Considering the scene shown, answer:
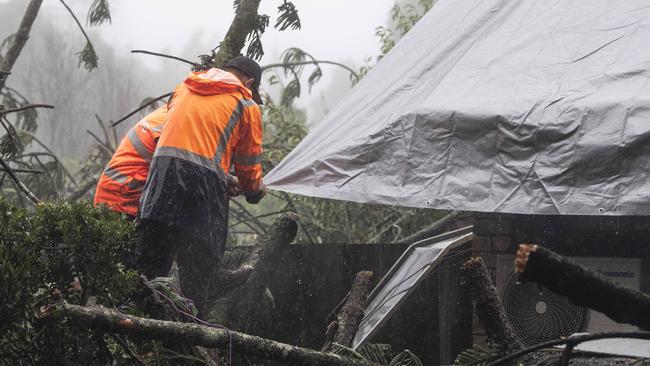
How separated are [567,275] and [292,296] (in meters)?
3.69

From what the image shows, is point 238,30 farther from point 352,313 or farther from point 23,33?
point 23,33

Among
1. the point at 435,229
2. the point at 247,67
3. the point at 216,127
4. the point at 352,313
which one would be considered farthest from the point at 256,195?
the point at 435,229

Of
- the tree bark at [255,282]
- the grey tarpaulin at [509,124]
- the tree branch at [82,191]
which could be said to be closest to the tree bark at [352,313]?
the grey tarpaulin at [509,124]

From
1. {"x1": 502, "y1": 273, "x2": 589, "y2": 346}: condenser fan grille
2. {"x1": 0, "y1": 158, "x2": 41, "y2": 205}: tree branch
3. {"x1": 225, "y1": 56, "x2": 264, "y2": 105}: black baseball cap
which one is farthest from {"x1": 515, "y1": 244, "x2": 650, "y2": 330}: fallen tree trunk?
{"x1": 225, "y1": 56, "x2": 264, "y2": 105}: black baseball cap

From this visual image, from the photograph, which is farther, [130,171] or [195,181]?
[130,171]

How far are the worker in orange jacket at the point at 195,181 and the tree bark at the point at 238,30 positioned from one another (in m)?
0.89

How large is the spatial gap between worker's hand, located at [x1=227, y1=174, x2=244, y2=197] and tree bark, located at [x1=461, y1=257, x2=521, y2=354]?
6.97 feet

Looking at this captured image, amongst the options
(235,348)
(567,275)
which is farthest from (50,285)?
(567,275)

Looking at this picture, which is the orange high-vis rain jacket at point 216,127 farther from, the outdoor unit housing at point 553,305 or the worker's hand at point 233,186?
the outdoor unit housing at point 553,305

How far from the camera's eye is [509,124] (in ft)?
14.2

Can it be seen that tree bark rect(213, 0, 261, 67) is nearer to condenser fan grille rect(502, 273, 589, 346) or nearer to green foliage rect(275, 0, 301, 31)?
green foliage rect(275, 0, 301, 31)

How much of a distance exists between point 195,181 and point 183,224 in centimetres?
25

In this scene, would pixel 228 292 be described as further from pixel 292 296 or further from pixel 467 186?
pixel 467 186

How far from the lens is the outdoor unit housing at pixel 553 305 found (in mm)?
4922
